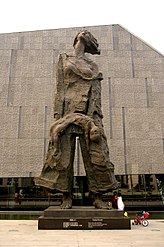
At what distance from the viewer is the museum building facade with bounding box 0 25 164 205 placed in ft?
50.9

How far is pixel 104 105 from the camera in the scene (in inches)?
661

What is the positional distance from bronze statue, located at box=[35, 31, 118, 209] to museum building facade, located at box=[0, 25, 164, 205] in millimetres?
8037

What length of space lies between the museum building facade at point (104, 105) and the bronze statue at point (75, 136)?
8.04 meters

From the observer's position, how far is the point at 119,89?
56.6 feet

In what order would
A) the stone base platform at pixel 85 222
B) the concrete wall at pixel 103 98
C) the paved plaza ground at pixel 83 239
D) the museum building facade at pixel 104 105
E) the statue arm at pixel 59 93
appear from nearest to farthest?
1. the paved plaza ground at pixel 83 239
2. the stone base platform at pixel 85 222
3. the statue arm at pixel 59 93
4. the museum building facade at pixel 104 105
5. the concrete wall at pixel 103 98

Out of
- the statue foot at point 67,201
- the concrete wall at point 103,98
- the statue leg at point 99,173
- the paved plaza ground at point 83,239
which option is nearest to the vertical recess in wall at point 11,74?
the concrete wall at point 103,98

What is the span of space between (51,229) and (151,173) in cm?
1037

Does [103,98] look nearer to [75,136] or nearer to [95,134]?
[75,136]

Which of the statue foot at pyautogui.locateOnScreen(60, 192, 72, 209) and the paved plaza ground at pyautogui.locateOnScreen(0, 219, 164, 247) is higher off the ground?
the statue foot at pyautogui.locateOnScreen(60, 192, 72, 209)

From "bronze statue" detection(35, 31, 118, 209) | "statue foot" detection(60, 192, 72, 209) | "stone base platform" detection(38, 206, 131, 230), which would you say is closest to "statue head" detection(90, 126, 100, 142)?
"bronze statue" detection(35, 31, 118, 209)

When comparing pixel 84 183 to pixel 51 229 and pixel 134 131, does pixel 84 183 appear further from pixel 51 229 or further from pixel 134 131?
pixel 51 229

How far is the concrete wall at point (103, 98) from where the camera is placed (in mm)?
15789

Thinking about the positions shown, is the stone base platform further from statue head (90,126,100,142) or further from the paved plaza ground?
statue head (90,126,100,142)

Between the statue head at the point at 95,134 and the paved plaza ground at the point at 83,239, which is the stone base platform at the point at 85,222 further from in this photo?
the statue head at the point at 95,134
